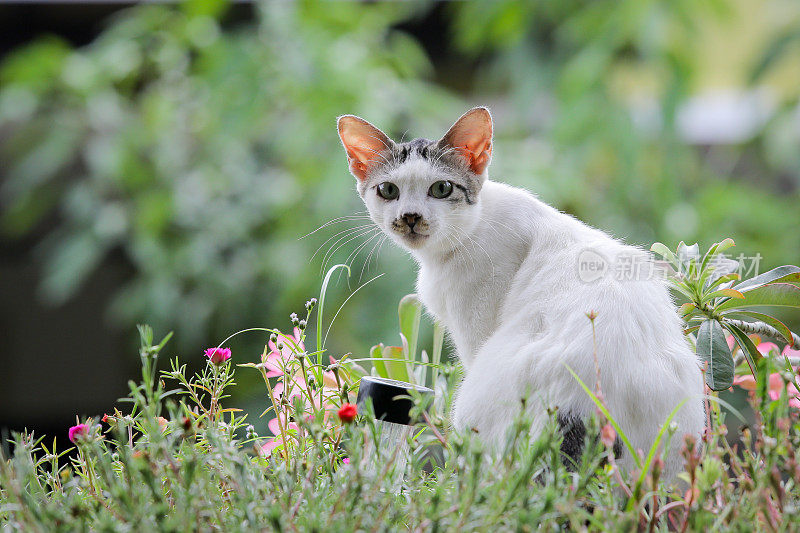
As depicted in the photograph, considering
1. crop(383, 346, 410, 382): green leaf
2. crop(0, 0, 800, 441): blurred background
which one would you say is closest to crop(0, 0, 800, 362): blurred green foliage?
crop(0, 0, 800, 441): blurred background

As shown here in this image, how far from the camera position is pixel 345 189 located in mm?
1911

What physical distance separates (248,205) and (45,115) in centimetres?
85

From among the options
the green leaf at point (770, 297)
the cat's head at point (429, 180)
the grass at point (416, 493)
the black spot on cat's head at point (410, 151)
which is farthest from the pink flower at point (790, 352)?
the black spot on cat's head at point (410, 151)

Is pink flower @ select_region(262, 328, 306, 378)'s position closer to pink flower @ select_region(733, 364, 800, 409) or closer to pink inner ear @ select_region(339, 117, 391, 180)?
pink inner ear @ select_region(339, 117, 391, 180)

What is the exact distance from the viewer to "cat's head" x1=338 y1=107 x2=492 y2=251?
3.49ft

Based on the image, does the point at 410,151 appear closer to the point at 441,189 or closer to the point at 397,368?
the point at 441,189

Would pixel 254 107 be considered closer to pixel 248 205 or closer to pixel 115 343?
pixel 248 205

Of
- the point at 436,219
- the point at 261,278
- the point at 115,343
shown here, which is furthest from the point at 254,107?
the point at 115,343

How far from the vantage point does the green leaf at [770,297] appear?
842 mm

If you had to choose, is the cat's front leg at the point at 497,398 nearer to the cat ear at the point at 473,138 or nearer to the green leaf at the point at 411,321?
the green leaf at the point at 411,321

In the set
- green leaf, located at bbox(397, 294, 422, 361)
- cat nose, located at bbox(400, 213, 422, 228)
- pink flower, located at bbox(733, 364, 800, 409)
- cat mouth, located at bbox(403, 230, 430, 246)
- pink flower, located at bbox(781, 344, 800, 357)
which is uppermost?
cat nose, located at bbox(400, 213, 422, 228)

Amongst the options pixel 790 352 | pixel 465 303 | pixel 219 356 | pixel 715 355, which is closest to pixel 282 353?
pixel 219 356

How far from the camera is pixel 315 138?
209 centimetres

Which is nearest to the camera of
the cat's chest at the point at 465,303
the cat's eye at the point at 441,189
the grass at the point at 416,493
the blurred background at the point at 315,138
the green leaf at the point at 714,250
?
the grass at the point at 416,493
